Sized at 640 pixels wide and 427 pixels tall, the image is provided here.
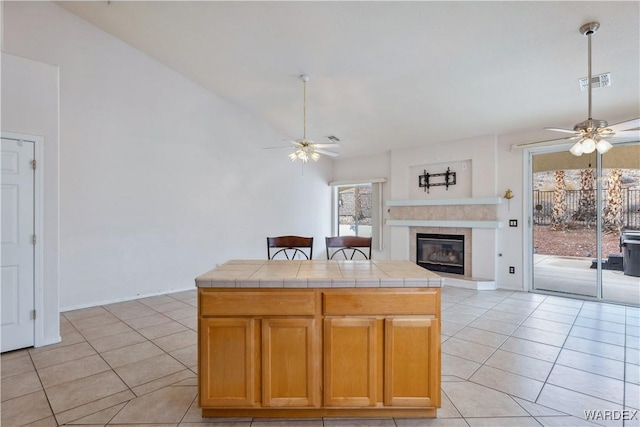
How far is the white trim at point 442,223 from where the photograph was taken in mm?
5047

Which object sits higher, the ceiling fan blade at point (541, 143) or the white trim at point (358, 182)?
the ceiling fan blade at point (541, 143)

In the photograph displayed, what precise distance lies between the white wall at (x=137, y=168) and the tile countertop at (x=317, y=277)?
2985 mm

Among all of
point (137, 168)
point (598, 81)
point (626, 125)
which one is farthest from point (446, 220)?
point (137, 168)

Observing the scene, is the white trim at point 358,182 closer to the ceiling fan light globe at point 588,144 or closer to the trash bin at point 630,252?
the trash bin at point 630,252

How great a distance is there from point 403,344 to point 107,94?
→ 4.70 metres

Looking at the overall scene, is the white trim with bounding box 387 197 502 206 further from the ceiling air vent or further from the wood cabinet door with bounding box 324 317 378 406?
the wood cabinet door with bounding box 324 317 378 406

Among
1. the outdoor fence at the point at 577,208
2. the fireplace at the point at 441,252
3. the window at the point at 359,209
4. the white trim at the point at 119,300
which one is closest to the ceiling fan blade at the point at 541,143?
the outdoor fence at the point at 577,208

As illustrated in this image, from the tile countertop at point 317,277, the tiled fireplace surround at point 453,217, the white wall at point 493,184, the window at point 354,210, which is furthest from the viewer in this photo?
the window at point 354,210

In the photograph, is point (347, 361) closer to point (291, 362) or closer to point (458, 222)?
point (291, 362)

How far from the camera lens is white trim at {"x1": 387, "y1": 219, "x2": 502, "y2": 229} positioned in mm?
5047

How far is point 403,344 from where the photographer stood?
176 cm

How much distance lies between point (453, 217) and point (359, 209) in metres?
2.32

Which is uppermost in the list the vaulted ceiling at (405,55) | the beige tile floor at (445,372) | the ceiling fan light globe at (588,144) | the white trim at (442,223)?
the vaulted ceiling at (405,55)

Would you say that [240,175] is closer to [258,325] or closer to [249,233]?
[249,233]
